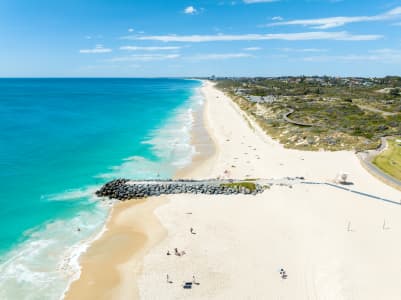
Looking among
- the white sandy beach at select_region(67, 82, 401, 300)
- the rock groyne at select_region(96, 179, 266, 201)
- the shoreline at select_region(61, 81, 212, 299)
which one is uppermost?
the rock groyne at select_region(96, 179, 266, 201)

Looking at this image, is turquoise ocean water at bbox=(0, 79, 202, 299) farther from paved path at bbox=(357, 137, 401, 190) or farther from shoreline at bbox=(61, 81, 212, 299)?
paved path at bbox=(357, 137, 401, 190)

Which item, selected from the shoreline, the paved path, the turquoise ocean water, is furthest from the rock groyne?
the paved path

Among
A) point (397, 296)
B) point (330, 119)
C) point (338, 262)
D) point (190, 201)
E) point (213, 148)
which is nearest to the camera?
point (397, 296)

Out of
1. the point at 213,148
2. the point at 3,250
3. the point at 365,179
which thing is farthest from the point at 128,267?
the point at 213,148

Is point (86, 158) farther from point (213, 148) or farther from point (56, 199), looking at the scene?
point (213, 148)

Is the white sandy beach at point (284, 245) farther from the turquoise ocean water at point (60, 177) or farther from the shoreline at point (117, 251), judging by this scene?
the turquoise ocean water at point (60, 177)

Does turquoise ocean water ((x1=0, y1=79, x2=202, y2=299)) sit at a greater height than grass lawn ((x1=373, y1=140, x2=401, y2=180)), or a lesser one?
lesser

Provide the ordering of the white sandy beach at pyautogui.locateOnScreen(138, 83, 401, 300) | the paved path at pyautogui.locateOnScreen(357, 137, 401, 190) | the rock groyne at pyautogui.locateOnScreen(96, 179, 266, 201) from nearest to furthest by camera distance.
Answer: the white sandy beach at pyautogui.locateOnScreen(138, 83, 401, 300)
the rock groyne at pyautogui.locateOnScreen(96, 179, 266, 201)
the paved path at pyautogui.locateOnScreen(357, 137, 401, 190)
